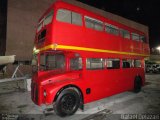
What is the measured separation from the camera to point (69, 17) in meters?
5.38

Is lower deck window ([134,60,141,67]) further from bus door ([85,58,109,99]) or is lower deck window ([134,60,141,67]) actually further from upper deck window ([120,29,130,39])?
bus door ([85,58,109,99])

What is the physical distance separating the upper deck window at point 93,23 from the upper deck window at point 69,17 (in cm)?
42

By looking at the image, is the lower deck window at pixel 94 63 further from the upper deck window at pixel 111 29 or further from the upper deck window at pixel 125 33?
the upper deck window at pixel 125 33

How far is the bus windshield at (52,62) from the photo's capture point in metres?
5.54

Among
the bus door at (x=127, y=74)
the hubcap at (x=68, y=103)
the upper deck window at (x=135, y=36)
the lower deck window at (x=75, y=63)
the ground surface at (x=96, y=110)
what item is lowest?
the ground surface at (x=96, y=110)

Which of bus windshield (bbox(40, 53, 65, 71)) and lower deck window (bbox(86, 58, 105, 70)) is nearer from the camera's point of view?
bus windshield (bbox(40, 53, 65, 71))

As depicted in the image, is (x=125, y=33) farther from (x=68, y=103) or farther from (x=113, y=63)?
(x=68, y=103)

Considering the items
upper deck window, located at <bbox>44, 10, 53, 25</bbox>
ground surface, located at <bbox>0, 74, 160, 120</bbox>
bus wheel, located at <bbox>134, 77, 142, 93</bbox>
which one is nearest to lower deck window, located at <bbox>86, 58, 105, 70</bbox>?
ground surface, located at <bbox>0, 74, 160, 120</bbox>

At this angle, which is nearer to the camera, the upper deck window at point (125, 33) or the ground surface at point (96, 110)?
the ground surface at point (96, 110)

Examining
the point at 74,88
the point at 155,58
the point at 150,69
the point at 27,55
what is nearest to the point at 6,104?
the point at 74,88

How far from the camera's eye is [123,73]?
25.1 feet

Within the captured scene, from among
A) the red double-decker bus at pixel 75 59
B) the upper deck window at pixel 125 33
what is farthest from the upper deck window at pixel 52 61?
the upper deck window at pixel 125 33

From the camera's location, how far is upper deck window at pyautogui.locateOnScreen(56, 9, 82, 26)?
516 centimetres

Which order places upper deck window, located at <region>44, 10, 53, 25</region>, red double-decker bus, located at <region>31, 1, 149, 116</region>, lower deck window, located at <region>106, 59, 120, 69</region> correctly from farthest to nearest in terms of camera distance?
lower deck window, located at <region>106, 59, 120, 69</region> → upper deck window, located at <region>44, 10, 53, 25</region> → red double-decker bus, located at <region>31, 1, 149, 116</region>
